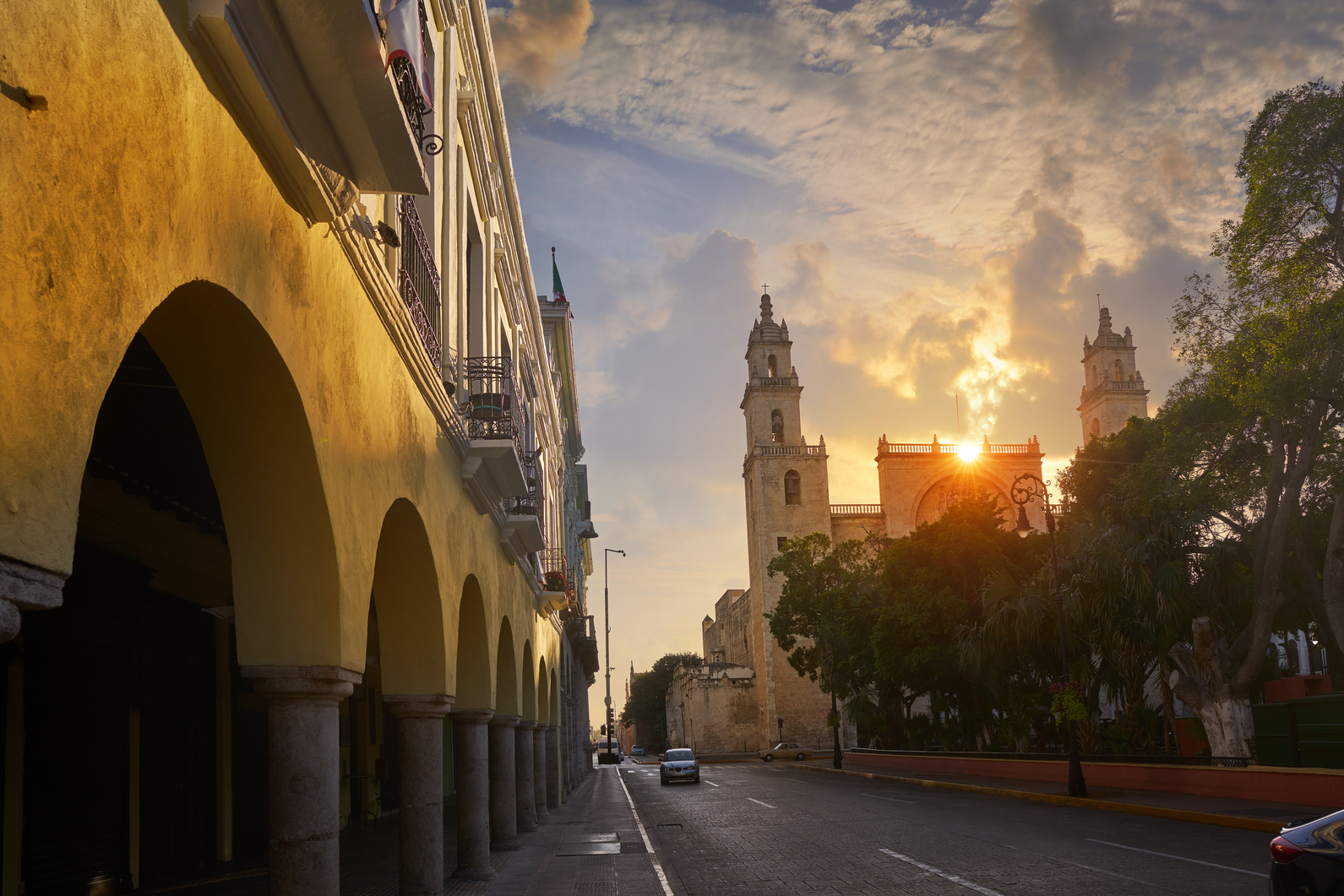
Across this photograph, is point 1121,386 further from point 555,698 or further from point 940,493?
point 555,698

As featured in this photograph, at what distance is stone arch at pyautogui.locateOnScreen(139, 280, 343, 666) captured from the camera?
5.16 meters

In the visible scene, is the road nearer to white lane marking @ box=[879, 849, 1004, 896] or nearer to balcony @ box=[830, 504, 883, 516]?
white lane marking @ box=[879, 849, 1004, 896]

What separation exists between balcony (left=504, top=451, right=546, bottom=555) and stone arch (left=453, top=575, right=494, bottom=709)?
6.00 feet

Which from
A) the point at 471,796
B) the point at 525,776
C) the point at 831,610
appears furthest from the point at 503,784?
the point at 831,610

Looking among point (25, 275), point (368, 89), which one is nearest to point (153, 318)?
point (368, 89)

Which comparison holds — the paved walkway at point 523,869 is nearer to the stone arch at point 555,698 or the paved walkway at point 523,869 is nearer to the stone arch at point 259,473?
the stone arch at point 555,698

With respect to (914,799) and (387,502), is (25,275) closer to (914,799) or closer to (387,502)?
(387,502)

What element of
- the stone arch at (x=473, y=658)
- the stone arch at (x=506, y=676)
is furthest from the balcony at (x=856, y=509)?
the stone arch at (x=473, y=658)

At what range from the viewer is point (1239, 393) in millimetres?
23359

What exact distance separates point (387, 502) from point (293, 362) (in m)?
2.51

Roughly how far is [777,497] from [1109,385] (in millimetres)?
23633

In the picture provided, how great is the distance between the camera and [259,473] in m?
6.04

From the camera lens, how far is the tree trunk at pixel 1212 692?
956 inches

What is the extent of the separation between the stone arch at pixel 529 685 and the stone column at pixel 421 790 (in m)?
9.50
